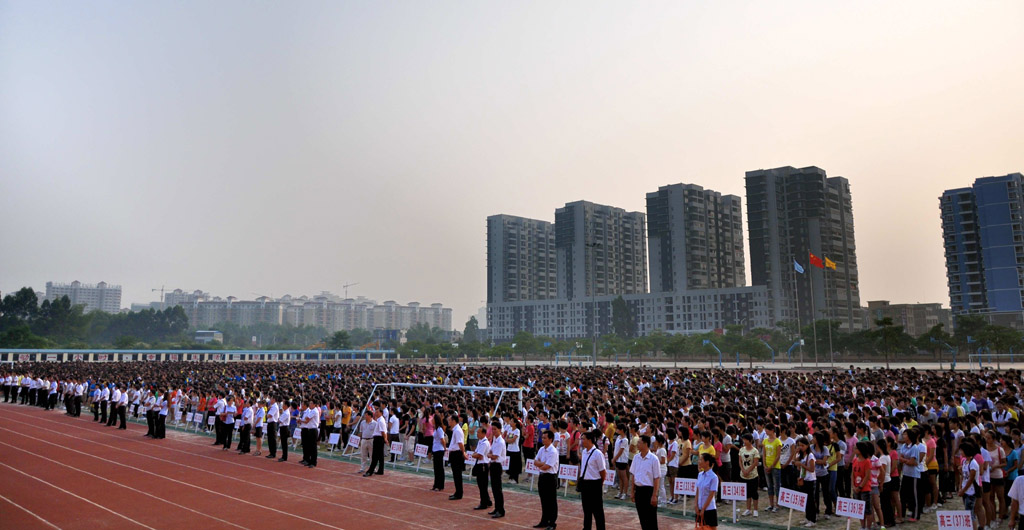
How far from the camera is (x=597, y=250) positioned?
462 feet

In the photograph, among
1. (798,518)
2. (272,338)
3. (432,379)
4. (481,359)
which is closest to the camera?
(798,518)

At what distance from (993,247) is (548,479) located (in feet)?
383

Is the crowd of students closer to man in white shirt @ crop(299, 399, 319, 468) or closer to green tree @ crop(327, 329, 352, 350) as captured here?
man in white shirt @ crop(299, 399, 319, 468)

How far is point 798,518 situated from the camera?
37.3 feet

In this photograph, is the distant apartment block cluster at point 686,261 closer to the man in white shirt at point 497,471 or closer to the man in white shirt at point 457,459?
the man in white shirt at point 457,459

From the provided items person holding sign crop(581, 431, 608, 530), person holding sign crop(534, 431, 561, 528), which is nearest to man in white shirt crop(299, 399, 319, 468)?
person holding sign crop(534, 431, 561, 528)

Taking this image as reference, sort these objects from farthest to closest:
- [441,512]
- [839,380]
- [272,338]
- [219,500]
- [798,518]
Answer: [272,338]
[839,380]
[219,500]
[441,512]
[798,518]

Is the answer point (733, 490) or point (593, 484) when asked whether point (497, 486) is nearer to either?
point (593, 484)

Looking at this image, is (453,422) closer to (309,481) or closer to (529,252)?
(309,481)

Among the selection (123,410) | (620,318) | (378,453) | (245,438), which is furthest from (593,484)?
(620,318)

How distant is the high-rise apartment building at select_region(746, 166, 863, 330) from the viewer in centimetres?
11125

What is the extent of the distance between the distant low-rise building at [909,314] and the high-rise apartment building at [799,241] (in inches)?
133

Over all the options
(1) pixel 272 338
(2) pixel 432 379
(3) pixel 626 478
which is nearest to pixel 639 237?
(1) pixel 272 338

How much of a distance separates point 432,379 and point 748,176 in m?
99.0
